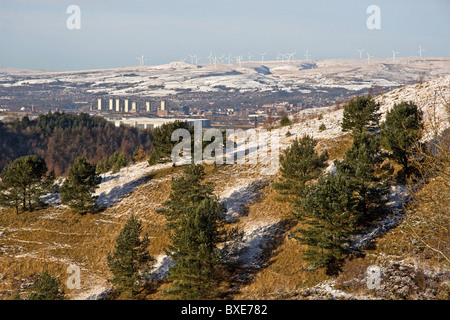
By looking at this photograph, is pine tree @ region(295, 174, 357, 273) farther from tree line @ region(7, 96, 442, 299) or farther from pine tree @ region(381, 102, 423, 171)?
pine tree @ region(381, 102, 423, 171)

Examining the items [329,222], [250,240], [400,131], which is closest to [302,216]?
[329,222]

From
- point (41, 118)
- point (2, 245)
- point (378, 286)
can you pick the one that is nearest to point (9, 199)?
point (2, 245)

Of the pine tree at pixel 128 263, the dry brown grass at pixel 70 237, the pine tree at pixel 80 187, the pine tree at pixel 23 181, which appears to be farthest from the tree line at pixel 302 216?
the pine tree at pixel 23 181

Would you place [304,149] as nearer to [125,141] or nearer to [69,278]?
[69,278]

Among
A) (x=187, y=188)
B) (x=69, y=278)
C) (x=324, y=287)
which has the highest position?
(x=187, y=188)

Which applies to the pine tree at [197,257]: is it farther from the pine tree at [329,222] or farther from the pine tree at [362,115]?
the pine tree at [362,115]

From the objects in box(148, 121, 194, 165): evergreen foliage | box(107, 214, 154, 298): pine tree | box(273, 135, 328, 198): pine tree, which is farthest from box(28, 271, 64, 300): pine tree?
box(148, 121, 194, 165): evergreen foliage
